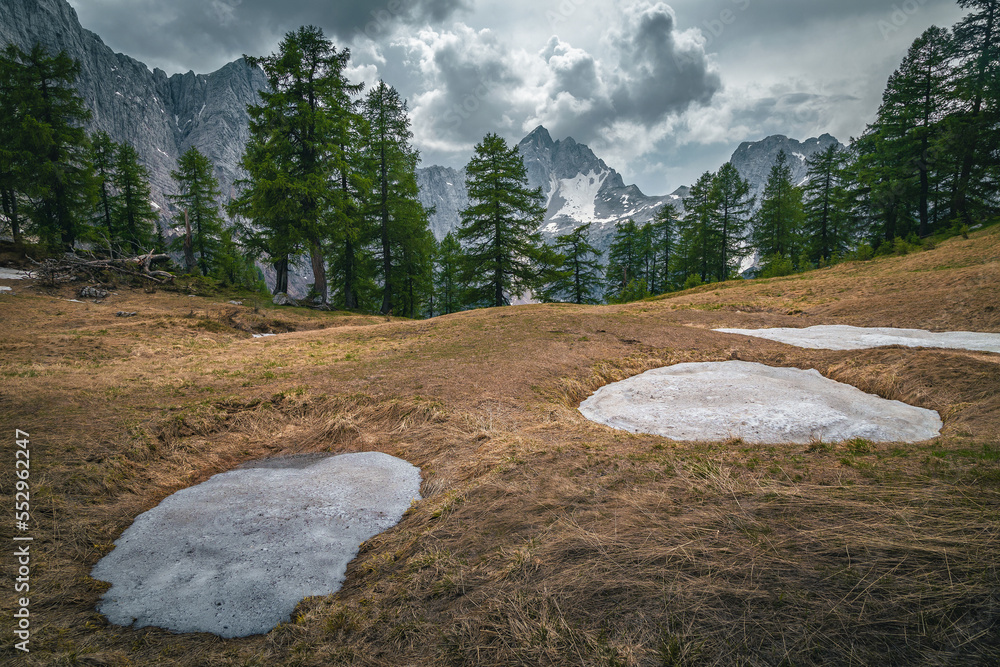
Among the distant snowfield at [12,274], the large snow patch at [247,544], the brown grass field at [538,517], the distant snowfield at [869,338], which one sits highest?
the distant snowfield at [12,274]

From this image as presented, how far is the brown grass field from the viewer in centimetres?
190

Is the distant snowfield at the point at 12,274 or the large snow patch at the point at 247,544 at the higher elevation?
the distant snowfield at the point at 12,274

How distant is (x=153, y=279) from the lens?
18453 millimetres

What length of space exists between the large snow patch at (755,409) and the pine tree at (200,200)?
35035 millimetres

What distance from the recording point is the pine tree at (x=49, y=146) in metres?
20.9

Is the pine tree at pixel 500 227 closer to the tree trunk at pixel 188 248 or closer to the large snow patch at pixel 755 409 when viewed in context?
the tree trunk at pixel 188 248

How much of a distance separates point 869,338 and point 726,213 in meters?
30.2

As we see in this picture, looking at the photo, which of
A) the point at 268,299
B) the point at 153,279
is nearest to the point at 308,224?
the point at 268,299

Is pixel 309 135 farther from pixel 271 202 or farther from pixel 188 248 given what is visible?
pixel 188 248

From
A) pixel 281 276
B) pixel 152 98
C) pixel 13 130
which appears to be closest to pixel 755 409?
pixel 281 276

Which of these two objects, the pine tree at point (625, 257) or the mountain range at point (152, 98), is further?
the mountain range at point (152, 98)

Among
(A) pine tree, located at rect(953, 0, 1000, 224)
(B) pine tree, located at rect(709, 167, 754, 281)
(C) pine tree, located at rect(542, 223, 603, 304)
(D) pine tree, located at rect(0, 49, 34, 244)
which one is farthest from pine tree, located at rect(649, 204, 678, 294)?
(D) pine tree, located at rect(0, 49, 34, 244)

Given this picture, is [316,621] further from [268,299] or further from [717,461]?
[268,299]

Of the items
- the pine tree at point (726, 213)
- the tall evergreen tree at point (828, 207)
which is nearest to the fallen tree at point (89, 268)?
the pine tree at point (726, 213)
